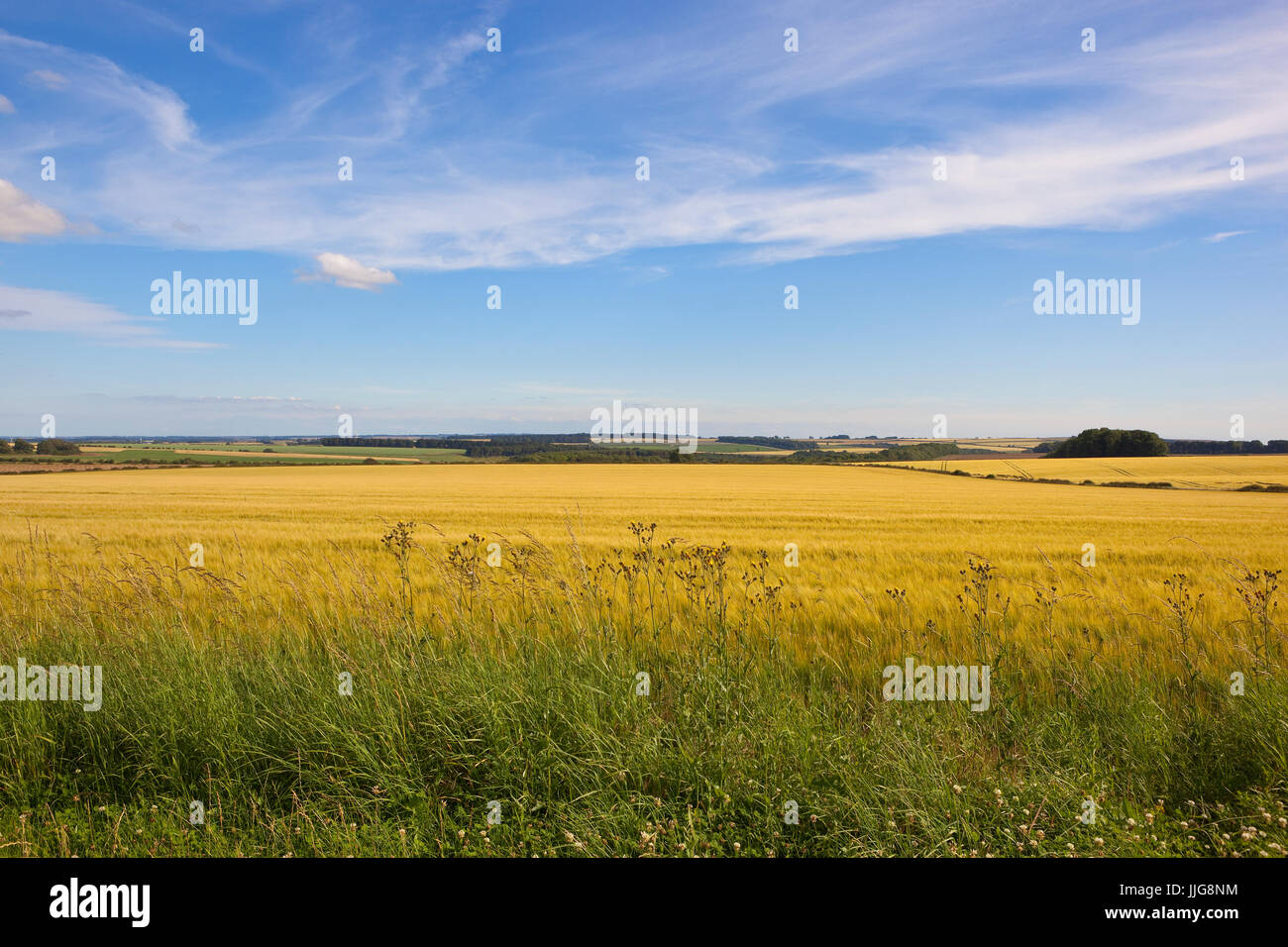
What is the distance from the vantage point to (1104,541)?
17.5 metres

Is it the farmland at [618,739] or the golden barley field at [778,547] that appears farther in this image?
the golden barley field at [778,547]

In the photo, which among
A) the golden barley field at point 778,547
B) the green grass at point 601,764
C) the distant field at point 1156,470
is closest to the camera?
the green grass at point 601,764

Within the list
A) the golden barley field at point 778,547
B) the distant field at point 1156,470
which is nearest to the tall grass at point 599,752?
the golden barley field at point 778,547

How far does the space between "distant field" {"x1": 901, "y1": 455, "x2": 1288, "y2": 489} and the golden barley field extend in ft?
37.3

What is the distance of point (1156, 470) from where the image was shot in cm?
5981

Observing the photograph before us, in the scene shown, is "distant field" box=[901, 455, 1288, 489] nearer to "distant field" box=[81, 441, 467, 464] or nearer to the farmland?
the farmland

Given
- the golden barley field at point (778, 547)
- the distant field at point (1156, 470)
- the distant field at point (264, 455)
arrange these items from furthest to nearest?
the distant field at point (264, 455)
the distant field at point (1156, 470)
the golden barley field at point (778, 547)

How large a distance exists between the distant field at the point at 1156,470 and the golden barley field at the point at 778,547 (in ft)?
37.3

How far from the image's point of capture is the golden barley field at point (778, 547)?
7129 mm

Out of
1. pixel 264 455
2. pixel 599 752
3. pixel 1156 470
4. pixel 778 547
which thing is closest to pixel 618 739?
pixel 599 752

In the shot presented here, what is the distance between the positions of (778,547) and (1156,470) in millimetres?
63717

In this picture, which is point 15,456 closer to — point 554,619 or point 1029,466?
point 554,619

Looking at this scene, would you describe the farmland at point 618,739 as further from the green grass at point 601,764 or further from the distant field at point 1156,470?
the distant field at point 1156,470

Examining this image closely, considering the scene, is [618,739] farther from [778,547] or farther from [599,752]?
[778,547]
